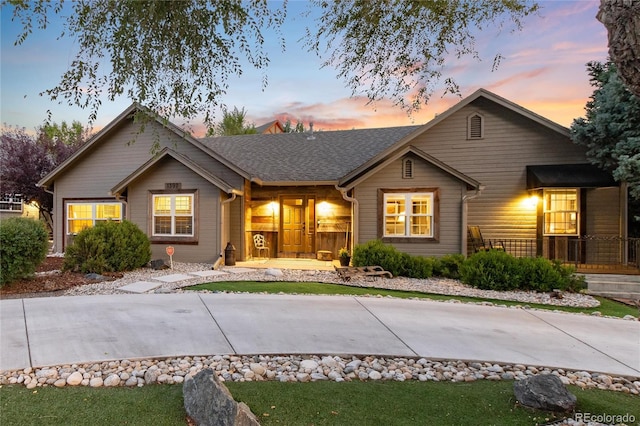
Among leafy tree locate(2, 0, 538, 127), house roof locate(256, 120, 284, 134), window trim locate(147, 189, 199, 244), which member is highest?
house roof locate(256, 120, 284, 134)

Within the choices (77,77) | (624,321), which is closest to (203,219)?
(77,77)

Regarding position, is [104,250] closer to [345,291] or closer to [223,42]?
[345,291]

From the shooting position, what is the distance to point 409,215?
11.3m

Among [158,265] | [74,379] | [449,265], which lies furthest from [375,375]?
[158,265]

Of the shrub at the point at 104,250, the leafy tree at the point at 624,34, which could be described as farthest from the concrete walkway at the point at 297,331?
the leafy tree at the point at 624,34

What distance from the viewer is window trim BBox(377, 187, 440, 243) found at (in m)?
11.0

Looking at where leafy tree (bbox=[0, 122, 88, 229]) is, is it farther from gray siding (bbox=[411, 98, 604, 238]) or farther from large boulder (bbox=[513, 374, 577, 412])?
large boulder (bbox=[513, 374, 577, 412])

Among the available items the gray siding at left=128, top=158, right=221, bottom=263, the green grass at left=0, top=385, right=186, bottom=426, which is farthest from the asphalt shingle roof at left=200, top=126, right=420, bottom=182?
the green grass at left=0, top=385, right=186, bottom=426

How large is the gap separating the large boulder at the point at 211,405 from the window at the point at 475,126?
37.5 ft

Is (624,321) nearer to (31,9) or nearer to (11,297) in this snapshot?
(31,9)

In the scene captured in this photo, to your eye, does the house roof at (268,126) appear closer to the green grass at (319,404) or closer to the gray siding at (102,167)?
the gray siding at (102,167)

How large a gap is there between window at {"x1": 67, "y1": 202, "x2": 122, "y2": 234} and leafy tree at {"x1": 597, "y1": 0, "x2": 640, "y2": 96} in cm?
1533

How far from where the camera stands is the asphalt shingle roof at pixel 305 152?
13594 mm

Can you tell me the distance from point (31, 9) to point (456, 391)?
6069 millimetres
